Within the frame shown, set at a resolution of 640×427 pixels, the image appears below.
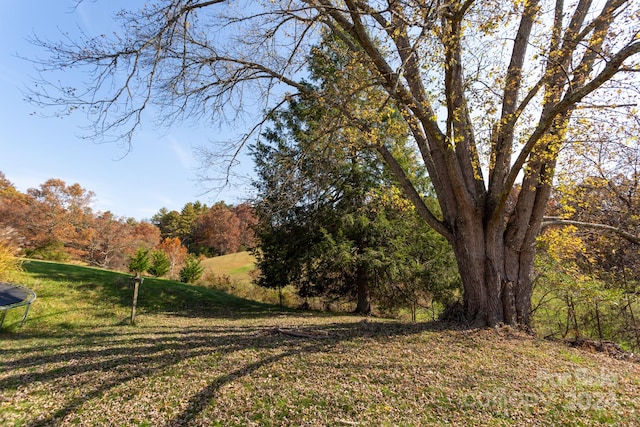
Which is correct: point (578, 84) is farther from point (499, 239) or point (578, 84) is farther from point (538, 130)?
point (499, 239)

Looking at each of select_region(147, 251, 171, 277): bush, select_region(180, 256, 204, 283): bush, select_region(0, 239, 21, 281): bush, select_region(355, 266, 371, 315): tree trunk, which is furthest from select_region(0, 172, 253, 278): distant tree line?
select_region(0, 239, 21, 281): bush

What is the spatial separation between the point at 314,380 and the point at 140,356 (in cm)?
275

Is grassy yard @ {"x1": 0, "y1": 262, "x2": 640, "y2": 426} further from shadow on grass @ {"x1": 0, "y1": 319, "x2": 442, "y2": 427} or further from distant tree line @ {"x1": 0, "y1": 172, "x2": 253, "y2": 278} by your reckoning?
distant tree line @ {"x1": 0, "y1": 172, "x2": 253, "y2": 278}

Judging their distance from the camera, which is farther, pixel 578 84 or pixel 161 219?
pixel 161 219

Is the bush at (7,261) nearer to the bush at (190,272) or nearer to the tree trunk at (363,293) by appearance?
the bush at (190,272)

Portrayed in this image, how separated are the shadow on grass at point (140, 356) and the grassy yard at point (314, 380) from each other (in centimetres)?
2

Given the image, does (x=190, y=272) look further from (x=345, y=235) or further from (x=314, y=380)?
(x=314, y=380)

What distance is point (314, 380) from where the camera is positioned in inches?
141

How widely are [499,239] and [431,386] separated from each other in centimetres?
355

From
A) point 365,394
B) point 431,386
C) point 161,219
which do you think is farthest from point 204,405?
point 161,219

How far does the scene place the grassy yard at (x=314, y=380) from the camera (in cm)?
292

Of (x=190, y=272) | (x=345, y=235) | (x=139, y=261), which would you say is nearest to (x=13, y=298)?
(x=345, y=235)

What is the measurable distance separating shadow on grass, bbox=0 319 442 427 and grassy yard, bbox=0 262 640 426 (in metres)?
0.02

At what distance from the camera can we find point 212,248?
1690 inches
